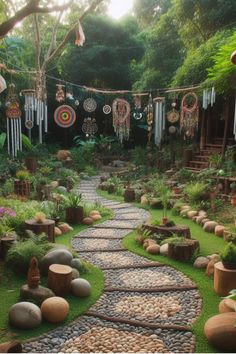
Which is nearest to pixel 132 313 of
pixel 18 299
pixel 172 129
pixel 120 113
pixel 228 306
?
pixel 228 306

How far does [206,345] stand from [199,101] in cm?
1162

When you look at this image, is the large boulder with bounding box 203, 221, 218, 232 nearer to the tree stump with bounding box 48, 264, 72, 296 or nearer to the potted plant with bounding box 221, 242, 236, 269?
the potted plant with bounding box 221, 242, 236, 269

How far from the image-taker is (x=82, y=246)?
23.5 ft

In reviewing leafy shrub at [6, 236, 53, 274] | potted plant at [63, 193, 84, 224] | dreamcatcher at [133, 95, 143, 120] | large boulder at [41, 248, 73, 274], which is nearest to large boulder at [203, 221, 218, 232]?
potted plant at [63, 193, 84, 224]

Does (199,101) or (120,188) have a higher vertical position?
(199,101)

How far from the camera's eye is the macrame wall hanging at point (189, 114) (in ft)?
45.5

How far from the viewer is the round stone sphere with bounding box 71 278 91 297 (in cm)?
483

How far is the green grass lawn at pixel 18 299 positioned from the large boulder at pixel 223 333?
4.72ft

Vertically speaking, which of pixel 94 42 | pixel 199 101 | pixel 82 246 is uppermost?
pixel 94 42

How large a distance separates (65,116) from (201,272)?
1014cm

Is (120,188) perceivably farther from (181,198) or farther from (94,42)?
(94,42)

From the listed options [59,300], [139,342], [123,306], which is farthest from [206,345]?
[59,300]

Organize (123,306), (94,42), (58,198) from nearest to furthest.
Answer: (123,306) < (58,198) < (94,42)

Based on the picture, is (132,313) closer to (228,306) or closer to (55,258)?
(228,306)
